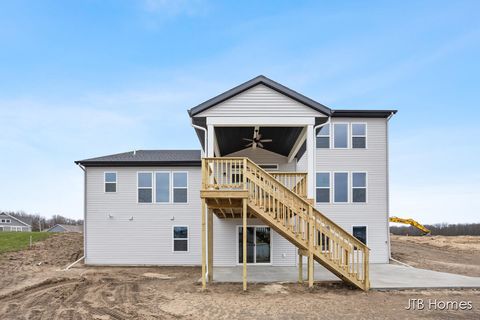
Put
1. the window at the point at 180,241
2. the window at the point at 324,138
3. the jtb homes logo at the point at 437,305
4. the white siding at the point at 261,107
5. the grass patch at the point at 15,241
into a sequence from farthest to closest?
the grass patch at the point at 15,241 → the window at the point at 180,241 → the window at the point at 324,138 → the white siding at the point at 261,107 → the jtb homes logo at the point at 437,305

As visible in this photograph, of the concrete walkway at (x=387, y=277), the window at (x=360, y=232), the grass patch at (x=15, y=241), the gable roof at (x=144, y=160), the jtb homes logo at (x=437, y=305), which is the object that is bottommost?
the grass patch at (x=15, y=241)

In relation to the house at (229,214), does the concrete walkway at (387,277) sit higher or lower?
lower

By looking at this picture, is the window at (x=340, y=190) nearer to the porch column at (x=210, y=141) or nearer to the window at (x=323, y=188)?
the window at (x=323, y=188)

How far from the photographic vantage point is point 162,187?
16.8 m

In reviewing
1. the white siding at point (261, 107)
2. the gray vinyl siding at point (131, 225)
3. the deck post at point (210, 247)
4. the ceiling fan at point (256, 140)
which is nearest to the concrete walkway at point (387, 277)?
the deck post at point (210, 247)

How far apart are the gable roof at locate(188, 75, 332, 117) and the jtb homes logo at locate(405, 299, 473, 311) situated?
5750mm

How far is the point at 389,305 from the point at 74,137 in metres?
18.1

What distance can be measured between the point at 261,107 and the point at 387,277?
7192 mm

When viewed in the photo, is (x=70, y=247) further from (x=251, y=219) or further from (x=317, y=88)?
(x=317, y=88)

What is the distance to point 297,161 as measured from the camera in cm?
1577

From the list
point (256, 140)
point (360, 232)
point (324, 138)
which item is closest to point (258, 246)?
point (360, 232)

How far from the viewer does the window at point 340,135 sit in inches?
Answer: 645

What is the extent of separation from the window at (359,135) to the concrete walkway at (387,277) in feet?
18.1

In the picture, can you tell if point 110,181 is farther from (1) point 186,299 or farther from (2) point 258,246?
(1) point 186,299
